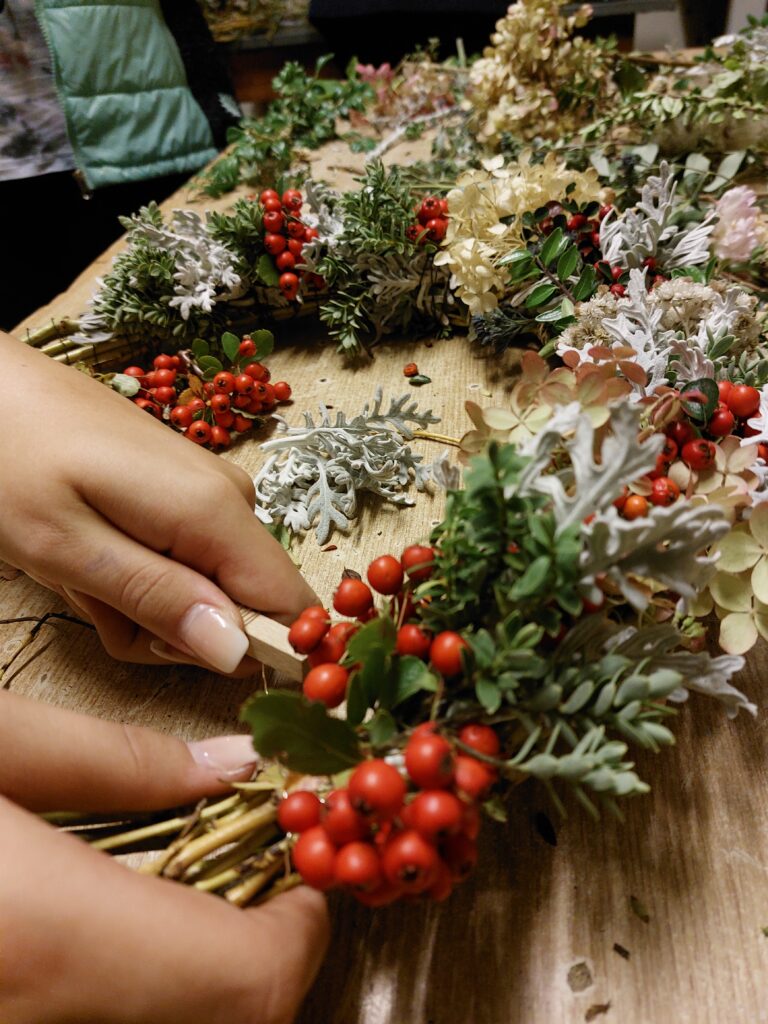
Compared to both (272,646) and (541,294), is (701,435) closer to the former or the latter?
(541,294)

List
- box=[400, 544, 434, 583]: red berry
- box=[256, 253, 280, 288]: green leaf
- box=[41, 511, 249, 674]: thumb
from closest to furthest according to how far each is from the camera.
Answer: box=[400, 544, 434, 583]: red berry < box=[41, 511, 249, 674]: thumb < box=[256, 253, 280, 288]: green leaf

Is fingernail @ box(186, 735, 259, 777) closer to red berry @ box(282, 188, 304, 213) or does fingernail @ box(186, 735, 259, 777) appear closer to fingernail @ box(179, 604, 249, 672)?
fingernail @ box(179, 604, 249, 672)

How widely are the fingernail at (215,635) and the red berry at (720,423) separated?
17.3 inches

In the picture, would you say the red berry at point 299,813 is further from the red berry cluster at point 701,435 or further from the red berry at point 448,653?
the red berry cluster at point 701,435

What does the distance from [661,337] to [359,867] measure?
1.87 feet

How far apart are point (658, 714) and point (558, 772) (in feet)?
0.28

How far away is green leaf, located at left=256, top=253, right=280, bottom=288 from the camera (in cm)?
102

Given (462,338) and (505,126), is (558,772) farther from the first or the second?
(505,126)

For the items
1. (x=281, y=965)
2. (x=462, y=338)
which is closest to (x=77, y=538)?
(x=281, y=965)

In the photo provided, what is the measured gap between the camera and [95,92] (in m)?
1.35

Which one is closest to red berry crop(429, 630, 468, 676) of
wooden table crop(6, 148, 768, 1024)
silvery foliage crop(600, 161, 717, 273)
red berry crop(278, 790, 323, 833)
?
red berry crop(278, 790, 323, 833)

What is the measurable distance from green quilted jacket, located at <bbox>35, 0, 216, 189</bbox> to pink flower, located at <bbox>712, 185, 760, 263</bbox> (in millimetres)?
1131

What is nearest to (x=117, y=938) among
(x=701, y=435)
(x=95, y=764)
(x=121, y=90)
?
(x=95, y=764)

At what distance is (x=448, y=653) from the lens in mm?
451
